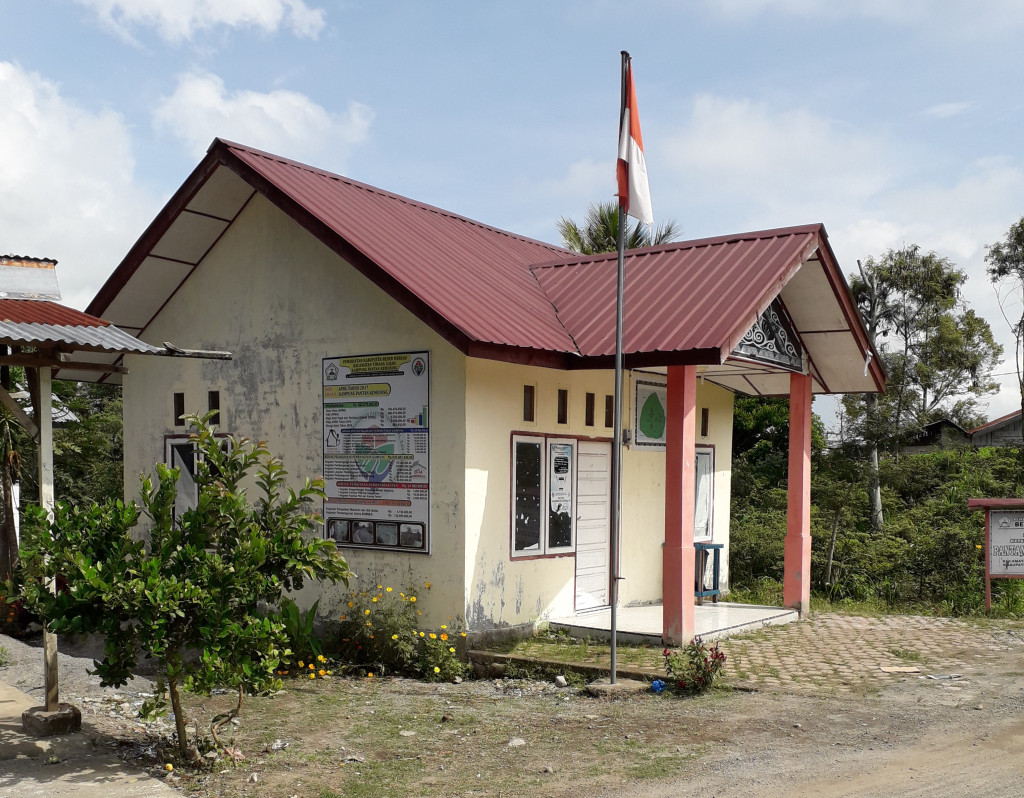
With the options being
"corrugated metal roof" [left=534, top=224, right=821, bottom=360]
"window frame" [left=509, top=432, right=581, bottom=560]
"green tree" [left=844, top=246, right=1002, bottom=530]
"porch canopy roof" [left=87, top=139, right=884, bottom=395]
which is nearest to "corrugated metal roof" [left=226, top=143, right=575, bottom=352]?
"porch canopy roof" [left=87, top=139, right=884, bottom=395]

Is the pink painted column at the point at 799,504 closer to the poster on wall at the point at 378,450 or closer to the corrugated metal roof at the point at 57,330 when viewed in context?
the poster on wall at the point at 378,450

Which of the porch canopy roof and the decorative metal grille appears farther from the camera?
the decorative metal grille

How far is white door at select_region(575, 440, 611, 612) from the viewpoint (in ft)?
40.0

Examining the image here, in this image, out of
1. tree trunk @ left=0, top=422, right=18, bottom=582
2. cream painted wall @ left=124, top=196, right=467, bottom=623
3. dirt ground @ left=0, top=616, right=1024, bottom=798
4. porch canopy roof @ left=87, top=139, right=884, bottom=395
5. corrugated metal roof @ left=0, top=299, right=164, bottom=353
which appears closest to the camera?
dirt ground @ left=0, top=616, right=1024, bottom=798

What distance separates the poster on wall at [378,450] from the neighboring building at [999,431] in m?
35.5

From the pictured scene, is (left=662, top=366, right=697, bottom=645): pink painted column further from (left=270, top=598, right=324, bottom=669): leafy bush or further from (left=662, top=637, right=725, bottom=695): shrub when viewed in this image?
(left=270, top=598, right=324, bottom=669): leafy bush

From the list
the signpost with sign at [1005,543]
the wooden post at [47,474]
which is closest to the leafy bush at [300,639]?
the wooden post at [47,474]

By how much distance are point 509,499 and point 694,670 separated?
3.05 m

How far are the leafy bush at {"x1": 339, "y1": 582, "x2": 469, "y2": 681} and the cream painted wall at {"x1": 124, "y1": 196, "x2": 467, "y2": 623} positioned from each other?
201mm

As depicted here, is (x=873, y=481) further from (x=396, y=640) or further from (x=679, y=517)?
(x=396, y=640)

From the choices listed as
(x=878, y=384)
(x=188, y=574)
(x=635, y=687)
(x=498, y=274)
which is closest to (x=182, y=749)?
(x=188, y=574)

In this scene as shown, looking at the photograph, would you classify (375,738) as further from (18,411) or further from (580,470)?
(580,470)

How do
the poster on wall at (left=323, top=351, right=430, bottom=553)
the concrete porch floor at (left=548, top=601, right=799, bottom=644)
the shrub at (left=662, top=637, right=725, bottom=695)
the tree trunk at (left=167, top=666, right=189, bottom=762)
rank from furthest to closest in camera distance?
the concrete porch floor at (left=548, top=601, right=799, bottom=644)
the poster on wall at (left=323, top=351, right=430, bottom=553)
the shrub at (left=662, top=637, right=725, bottom=695)
the tree trunk at (left=167, top=666, right=189, bottom=762)

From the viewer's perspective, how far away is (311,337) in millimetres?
11789
